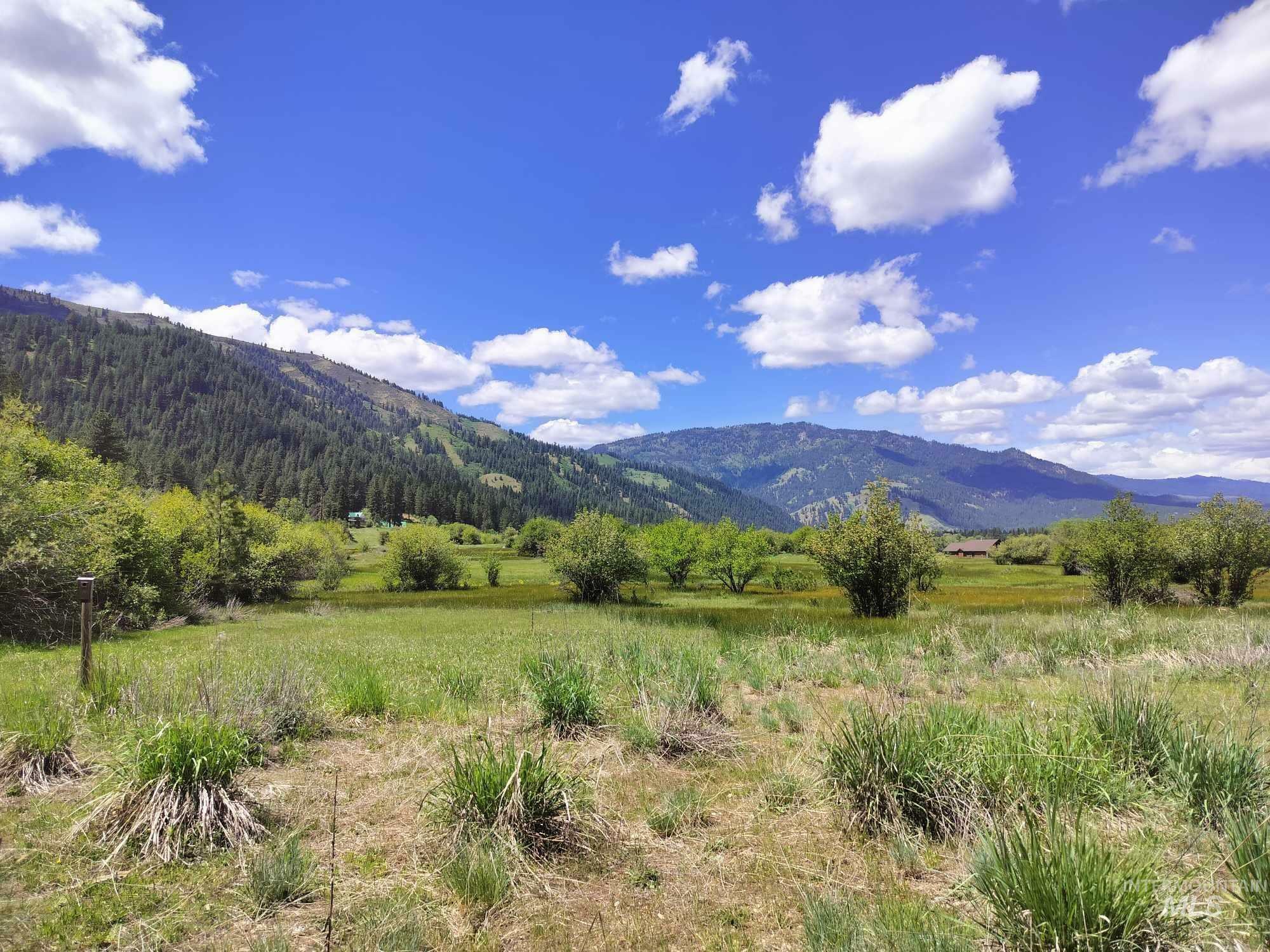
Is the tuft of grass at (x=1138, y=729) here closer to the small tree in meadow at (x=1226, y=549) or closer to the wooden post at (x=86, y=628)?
the wooden post at (x=86, y=628)

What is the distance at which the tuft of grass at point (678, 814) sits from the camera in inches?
232

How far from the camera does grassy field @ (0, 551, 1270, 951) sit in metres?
4.18

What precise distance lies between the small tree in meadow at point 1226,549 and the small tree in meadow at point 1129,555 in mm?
1425

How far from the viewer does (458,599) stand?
56719 mm

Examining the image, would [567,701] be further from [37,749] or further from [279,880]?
[37,749]

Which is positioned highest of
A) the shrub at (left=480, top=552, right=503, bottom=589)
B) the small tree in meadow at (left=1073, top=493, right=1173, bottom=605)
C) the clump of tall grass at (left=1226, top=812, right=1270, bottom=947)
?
A: the clump of tall grass at (left=1226, top=812, right=1270, bottom=947)

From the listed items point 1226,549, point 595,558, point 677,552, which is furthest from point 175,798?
point 677,552

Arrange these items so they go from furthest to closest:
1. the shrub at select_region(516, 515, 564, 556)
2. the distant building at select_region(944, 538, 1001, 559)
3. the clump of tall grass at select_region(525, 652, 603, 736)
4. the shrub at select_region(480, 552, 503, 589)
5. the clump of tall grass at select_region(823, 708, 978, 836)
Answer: the distant building at select_region(944, 538, 1001, 559) < the shrub at select_region(516, 515, 564, 556) < the shrub at select_region(480, 552, 503, 589) < the clump of tall grass at select_region(525, 652, 603, 736) < the clump of tall grass at select_region(823, 708, 978, 836)

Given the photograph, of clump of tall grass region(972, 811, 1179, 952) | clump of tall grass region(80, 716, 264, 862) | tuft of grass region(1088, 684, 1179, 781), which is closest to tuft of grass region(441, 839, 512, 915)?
clump of tall grass region(80, 716, 264, 862)

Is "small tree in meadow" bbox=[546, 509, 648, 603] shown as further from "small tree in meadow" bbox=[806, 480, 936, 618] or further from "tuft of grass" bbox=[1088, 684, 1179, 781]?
"tuft of grass" bbox=[1088, 684, 1179, 781]

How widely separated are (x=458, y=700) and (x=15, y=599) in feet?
77.5

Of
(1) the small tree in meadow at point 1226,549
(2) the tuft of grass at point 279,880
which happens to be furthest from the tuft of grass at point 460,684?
(1) the small tree in meadow at point 1226,549

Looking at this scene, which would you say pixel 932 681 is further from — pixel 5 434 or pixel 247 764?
pixel 5 434

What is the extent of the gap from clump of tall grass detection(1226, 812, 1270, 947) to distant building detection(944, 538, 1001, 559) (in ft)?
520
